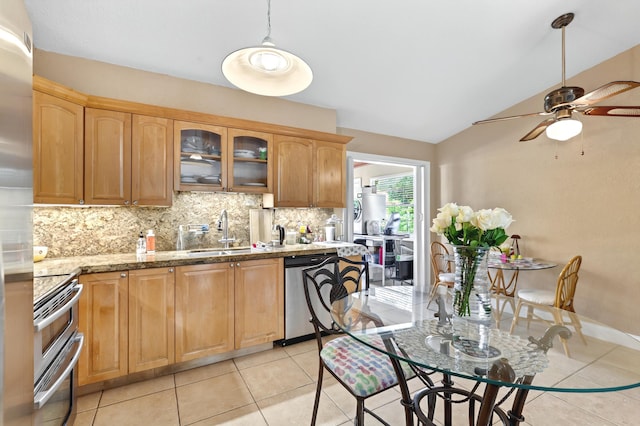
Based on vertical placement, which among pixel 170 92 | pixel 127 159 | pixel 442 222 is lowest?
pixel 442 222

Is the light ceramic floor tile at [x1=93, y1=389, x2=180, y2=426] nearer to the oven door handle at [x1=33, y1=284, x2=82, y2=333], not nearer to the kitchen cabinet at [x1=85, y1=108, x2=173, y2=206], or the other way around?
the oven door handle at [x1=33, y1=284, x2=82, y2=333]

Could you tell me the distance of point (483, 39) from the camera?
2719 mm

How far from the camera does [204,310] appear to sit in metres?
2.39

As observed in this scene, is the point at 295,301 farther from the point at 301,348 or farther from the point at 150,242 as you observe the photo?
the point at 150,242

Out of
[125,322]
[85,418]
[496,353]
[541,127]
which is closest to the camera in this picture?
[496,353]

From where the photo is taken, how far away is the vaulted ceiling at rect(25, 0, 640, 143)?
220 centimetres

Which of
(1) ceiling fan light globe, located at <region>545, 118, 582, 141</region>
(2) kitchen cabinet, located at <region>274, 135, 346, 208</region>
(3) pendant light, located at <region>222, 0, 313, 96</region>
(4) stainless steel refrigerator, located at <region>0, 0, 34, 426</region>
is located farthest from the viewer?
(2) kitchen cabinet, located at <region>274, 135, 346, 208</region>

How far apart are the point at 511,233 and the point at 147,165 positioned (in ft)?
15.0

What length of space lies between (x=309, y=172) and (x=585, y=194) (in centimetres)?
324

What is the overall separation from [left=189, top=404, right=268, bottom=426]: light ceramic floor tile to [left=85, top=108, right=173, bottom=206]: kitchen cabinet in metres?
1.77

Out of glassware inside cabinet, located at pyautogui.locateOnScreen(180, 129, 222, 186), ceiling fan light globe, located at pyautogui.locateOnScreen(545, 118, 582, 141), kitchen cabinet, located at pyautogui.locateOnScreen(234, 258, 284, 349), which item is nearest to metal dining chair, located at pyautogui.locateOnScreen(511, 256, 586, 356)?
ceiling fan light globe, located at pyautogui.locateOnScreen(545, 118, 582, 141)

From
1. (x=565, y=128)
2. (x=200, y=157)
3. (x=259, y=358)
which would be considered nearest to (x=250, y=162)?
(x=200, y=157)

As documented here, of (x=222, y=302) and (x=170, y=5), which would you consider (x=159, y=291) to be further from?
(x=170, y=5)

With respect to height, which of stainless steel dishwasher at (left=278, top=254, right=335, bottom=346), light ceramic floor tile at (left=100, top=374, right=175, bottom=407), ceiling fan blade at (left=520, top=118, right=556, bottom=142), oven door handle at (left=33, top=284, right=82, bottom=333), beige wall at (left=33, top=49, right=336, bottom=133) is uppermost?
beige wall at (left=33, top=49, right=336, bottom=133)
